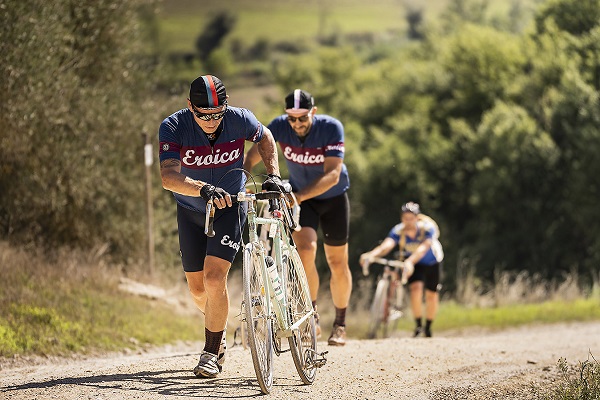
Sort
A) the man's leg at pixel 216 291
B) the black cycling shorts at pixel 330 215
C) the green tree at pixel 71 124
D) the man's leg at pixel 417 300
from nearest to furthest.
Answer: the man's leg at pixel 216 291 → the black cycling shorts at pixel 330 215 → the green tree at pixel 71 124 → the man's leg at pixel 417 300

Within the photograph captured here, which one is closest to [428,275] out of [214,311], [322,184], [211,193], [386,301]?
[386,301]

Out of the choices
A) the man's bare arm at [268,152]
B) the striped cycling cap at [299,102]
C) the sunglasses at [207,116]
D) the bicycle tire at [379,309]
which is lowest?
the bicycle tire at [379,309]

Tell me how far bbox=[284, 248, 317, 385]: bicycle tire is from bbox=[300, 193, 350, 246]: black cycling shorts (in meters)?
2.57

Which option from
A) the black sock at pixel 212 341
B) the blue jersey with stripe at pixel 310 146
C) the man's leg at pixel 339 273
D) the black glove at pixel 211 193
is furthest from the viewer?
the man's leg at pixel 339 273

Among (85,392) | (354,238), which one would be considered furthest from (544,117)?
(85,392)

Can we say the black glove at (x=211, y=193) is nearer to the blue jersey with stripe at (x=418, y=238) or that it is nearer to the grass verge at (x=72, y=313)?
the grass verge at (x=72, y=313)

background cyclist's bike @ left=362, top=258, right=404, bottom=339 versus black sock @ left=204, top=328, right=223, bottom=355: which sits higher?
black sock @ left=204, top=328, right=223, bottom=355

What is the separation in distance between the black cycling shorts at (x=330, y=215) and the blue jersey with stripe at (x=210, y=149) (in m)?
2.70

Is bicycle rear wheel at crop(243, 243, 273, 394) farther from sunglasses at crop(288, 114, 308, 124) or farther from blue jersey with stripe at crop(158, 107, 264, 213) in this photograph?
sunglasses at crop(288, 114, 308, 124)

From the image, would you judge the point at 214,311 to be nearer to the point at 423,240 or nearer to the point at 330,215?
the point at 330,215

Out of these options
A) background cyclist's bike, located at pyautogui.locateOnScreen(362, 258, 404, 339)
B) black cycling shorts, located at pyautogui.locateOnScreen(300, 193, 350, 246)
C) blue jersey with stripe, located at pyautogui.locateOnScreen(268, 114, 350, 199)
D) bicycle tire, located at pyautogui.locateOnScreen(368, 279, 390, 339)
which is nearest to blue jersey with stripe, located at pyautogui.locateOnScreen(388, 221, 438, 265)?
background cyclist's bike, located at pyautogui.locateOnScreen(362, 258, 404, 339)

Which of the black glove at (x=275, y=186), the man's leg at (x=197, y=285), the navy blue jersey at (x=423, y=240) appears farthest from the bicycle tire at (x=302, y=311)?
the navy blue jersey at (x=423, y=240)

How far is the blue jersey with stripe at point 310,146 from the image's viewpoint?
11.0 m

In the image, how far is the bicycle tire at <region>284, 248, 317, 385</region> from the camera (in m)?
8.65
